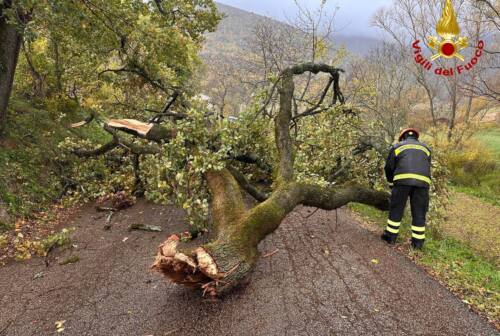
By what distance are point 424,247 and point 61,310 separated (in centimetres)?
437

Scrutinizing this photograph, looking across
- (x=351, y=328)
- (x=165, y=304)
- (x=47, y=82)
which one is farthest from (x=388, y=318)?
(x=47, y=82)

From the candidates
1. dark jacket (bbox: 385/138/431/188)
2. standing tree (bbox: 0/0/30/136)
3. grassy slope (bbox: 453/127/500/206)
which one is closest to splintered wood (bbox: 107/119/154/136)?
standing tree (bbox: 0/0/30/136)

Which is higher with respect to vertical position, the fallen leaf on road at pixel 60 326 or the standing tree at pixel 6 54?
the standing tree at pixel 6 54

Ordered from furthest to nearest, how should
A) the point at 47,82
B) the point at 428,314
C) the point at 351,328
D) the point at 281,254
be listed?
the point at 47,82, the point at 281,254, the point at 428,314, the point at 351,328

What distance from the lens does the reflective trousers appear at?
175 inches

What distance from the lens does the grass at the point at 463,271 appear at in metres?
3.25

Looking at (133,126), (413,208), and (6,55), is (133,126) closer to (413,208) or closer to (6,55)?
(6,55)

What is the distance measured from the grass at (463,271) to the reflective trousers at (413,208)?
0.29 metres

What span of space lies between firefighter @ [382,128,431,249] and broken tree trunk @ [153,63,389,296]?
701 mm

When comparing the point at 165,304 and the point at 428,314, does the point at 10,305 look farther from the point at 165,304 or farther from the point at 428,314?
the point at 428,314

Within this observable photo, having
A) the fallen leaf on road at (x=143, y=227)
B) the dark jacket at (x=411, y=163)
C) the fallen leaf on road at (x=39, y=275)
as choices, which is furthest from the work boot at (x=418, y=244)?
the fallen leaf on road at (x=39, y=275)

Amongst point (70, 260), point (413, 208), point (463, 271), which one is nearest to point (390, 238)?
point (413, 208)

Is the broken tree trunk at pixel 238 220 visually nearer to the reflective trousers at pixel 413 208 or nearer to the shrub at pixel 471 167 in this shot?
the reflective trousers at pixel 413 208

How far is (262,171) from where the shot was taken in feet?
21.3
